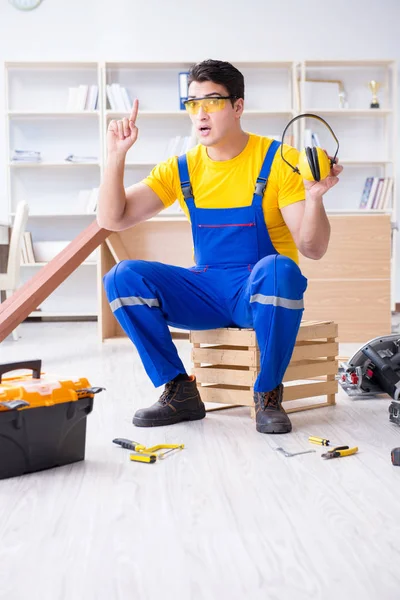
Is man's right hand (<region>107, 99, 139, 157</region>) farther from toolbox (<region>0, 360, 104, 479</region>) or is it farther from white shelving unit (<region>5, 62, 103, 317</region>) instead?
white shelving unit (<region>5, 62, 103, 317</region>)

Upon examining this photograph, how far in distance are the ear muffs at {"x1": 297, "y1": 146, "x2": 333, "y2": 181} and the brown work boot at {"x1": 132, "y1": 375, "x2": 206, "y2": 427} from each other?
2.40 feet

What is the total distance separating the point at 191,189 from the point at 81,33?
15.5ft

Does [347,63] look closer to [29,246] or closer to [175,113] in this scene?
[175,113]

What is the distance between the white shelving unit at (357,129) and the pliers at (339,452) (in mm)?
4851

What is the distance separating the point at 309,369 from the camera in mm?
2420

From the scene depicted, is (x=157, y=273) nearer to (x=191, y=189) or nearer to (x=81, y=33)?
(x=191, y=189)

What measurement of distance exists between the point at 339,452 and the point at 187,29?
553 centimetres

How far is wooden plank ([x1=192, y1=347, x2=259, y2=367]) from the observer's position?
224 cm

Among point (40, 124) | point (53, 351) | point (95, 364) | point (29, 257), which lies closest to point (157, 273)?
point (95, 364)

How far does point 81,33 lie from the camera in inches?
256

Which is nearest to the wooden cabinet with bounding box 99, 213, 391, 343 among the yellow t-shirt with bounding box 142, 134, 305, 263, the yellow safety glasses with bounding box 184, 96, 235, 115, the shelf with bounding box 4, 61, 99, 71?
the yellow t-shirt with bounding box 142, 134, 305, 263

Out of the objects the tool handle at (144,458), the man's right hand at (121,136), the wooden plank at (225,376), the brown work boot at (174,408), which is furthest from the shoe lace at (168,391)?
the man's right hand at (121,136)

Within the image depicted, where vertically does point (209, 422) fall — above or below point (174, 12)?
below

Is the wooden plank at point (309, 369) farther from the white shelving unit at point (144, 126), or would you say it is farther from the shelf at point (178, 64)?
the shelf at point (178, 64)
